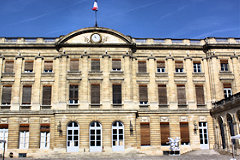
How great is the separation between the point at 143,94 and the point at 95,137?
7.13 meters

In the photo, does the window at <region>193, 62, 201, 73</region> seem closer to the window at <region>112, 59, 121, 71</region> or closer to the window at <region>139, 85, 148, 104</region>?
the window at <region>139, 85, 148, 104</region>

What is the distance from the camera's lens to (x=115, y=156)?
27.2 m

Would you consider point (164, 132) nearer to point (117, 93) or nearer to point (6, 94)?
point (117, 93)

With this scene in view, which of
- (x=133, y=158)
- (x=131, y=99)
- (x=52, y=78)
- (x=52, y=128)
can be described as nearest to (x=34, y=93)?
(x=52, y=78)

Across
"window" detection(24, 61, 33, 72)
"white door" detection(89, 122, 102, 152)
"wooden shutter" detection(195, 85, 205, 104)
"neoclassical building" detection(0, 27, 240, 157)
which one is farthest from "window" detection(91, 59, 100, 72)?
"wooden shutter" detection(195, 85, 205, 104)

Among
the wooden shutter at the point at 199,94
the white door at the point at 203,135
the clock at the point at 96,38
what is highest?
the clock at the point at 96,38

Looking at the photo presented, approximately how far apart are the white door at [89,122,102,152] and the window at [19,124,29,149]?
6.80m

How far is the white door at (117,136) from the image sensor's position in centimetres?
2829

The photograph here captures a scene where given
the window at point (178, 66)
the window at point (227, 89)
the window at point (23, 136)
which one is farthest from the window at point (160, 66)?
the window at point (23, 136)

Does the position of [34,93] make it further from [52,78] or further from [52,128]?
[52,128]

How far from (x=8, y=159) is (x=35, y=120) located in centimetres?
467

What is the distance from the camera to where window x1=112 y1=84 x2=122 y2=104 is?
29.7m

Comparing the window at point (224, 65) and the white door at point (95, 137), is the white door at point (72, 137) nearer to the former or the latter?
the white door at point (95, 137)

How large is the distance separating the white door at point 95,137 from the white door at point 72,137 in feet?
4.69
